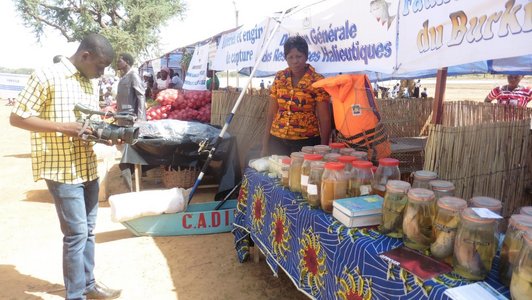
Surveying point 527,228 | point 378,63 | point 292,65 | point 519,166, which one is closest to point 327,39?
point 292,65

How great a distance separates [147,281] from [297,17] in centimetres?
275

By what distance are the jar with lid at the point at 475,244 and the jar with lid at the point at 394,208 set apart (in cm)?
31

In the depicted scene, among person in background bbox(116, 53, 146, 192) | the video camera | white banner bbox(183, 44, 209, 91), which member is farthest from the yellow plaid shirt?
white banner bbox(183, 44, 209, 91)

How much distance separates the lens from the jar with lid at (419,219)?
1.43 m

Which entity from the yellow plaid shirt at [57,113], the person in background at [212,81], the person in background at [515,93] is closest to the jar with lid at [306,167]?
the yellow plaid shirt at [57,113]

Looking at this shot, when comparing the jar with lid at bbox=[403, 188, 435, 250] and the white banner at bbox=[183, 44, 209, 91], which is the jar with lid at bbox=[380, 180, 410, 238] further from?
the white banner at bbox=[183, 44, 209, 91]

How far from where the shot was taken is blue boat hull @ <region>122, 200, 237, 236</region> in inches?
146

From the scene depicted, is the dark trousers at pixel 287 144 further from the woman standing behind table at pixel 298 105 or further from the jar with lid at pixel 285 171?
the jar with lid at pixel 285 171

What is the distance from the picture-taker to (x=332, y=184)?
73.4 inches

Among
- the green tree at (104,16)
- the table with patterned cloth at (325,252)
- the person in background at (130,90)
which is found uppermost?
the green tree at (104,16)

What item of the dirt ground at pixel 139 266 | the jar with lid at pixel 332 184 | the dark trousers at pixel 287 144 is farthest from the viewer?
the dark trousers at pixel 287 144

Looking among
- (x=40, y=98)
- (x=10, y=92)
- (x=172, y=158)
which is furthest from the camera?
(x=10, y=92)

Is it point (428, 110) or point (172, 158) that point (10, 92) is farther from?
point (428, 110)

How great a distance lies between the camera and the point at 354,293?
1.62m
